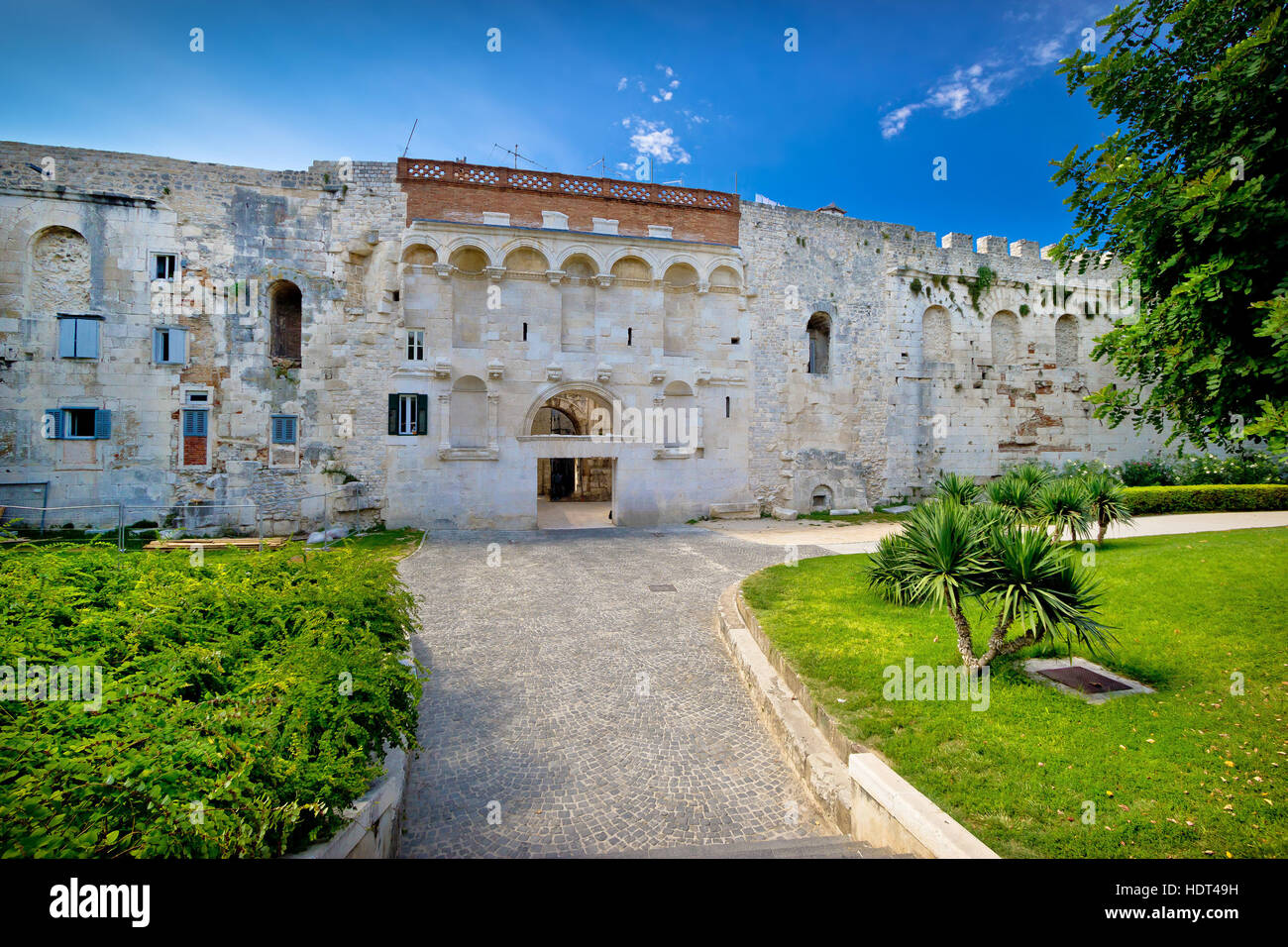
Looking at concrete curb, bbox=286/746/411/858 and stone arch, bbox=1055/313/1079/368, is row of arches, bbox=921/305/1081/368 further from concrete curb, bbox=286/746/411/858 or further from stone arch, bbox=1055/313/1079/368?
concrete curb, bbox=286/746/411/858

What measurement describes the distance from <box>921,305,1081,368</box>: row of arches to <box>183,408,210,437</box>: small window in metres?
24.8

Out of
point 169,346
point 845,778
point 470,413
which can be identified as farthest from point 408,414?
point 845,778

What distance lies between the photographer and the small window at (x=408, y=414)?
16.2 metres

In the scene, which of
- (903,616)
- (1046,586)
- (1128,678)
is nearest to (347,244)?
(903,616)

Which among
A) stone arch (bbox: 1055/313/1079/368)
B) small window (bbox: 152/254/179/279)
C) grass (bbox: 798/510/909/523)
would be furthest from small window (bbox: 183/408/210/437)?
stone arch (bbox: 1055/313/1079/368)

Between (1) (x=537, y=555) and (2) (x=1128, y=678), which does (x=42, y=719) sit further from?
(1) (x=537, y=555)

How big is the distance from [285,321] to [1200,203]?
2013 centimetres

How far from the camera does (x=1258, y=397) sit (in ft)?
15.3

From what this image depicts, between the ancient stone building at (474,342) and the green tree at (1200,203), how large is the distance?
523 inches

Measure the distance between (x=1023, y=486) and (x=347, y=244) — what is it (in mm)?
19245

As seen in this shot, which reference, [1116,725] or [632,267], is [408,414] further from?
[1116,725]

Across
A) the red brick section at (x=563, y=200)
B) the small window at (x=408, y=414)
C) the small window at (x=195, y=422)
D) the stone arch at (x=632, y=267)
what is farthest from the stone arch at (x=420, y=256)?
the small window at (x=195, y=422)

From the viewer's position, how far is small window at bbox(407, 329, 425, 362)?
53.5 feet

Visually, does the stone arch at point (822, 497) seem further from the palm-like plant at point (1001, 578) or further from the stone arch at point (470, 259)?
the stone arch at point (470, 259)
